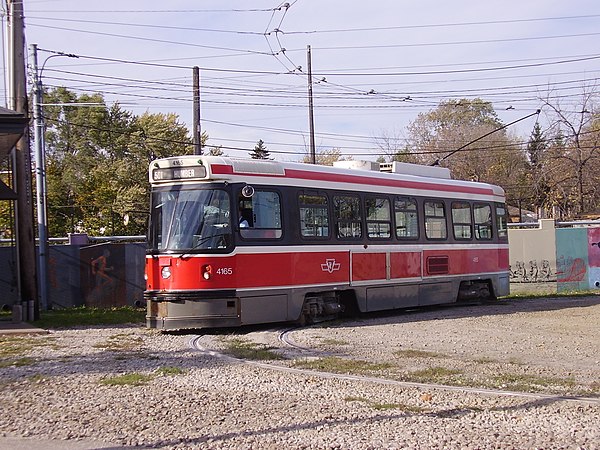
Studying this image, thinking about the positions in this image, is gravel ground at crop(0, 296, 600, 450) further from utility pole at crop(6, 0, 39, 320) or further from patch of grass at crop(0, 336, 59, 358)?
utility pole at crop(6, 0, 39, 320)

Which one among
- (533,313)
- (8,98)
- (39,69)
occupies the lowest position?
(533,313)

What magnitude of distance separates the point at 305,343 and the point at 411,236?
599 centimetres

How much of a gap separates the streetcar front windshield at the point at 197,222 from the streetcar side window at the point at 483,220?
8786 millimetres

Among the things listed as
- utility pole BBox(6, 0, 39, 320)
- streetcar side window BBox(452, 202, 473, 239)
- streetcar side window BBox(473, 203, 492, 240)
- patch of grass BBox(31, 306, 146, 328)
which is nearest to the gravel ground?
patch of grass BBox(31, 306, 146, 328)

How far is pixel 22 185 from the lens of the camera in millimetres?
17516

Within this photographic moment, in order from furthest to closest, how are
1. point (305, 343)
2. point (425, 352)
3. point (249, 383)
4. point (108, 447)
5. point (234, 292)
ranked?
point (234, 292)
point (305, 343)
point (425, 352)
point (249, 383)
point (108, 447)

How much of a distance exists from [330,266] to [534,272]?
16.8m

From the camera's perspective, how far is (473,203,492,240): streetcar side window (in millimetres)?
20375

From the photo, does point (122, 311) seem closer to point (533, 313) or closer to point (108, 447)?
point (533, 313)

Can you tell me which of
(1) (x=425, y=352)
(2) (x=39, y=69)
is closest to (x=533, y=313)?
(1) (x=425, y=352)

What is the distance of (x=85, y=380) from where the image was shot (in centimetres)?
930

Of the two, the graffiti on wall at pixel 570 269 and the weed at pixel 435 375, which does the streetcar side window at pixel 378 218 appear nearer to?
the weed at pixel 435 375

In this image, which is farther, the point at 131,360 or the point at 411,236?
the point at 411,236

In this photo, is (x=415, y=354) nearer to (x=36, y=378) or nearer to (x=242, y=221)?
(x=242, y=221)
